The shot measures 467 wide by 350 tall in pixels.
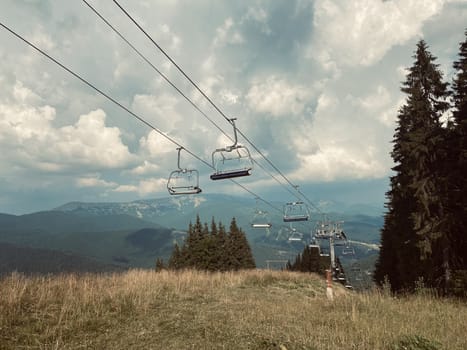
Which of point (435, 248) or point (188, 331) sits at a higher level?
point (435, 248)

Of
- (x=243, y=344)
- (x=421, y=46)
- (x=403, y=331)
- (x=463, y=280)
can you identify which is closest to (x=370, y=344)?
(x=403, y=331)

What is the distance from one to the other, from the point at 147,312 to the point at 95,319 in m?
1.74

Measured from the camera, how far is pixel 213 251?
7025 centimetres

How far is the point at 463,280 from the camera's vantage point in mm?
16797

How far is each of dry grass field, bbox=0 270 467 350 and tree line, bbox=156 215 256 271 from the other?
54.5 m

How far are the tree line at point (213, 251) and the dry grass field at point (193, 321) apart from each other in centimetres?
5453

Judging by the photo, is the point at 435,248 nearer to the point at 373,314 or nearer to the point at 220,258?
the point at 373,314

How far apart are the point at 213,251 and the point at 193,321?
201 feet

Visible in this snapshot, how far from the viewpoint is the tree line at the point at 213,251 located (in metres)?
68.9

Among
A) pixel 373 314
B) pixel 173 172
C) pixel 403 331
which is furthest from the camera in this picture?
pixel 173 172

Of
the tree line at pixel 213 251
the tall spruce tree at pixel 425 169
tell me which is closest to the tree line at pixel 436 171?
the tall spruce tree at pixel 425 169

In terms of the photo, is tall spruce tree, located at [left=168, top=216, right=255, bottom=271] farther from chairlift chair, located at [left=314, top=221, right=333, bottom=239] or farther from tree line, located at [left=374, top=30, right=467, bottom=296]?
tree line, located at [left=374, top=30, right=467, bottom=296]

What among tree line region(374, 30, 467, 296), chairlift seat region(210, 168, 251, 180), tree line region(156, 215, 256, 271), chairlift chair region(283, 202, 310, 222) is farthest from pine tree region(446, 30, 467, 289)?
tree line region(156, 215, 256, 271)

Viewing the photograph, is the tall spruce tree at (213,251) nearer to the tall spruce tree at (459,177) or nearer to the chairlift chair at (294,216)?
the chairlift chair at (294,216)
